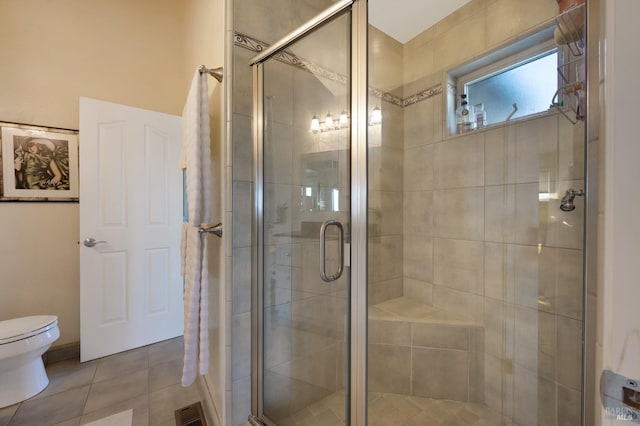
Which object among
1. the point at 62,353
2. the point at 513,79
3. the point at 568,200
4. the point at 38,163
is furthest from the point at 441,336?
the point at 38,163

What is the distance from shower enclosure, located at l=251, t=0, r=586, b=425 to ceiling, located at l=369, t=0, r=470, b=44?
7 centimetres

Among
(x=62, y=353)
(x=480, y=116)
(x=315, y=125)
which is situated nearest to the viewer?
(x=315, y=125)

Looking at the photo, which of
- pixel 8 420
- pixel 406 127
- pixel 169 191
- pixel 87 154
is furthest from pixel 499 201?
pixel 8 420

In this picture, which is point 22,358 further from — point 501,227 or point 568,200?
point 568,200

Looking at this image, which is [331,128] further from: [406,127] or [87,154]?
[87,154]

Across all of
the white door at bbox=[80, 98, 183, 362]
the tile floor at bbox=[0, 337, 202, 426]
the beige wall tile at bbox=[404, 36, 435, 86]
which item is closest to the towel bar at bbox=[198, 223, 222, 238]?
the tile floor at bbox=[0, 337, 202, 426]

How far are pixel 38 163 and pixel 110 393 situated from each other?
5.77ft

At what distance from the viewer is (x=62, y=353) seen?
2025mm

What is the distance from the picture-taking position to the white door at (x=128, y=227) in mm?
2031

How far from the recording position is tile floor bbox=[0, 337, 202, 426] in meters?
1.48

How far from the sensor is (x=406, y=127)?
216 cm

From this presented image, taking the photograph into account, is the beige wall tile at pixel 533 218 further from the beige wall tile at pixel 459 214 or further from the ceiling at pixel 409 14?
the ceiling at pixel 409 14

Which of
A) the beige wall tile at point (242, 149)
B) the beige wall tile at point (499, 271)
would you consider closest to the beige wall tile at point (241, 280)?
the beige wall tile at point (242, 149)

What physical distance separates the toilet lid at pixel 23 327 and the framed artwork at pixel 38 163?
88 centimetres
